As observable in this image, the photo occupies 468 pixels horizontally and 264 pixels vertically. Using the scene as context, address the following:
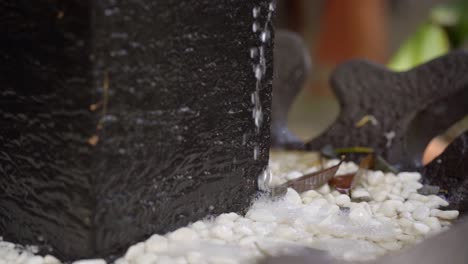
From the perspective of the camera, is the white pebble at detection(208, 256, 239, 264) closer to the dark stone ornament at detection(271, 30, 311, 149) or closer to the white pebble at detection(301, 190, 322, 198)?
the white pebble at detection(301, 190, 322, 198)

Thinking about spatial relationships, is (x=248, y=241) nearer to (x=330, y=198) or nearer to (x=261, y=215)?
(x=261, y=215)

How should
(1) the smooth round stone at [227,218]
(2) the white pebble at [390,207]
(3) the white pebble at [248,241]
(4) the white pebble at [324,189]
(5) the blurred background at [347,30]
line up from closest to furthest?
(3) the white pebble at [248,241] < (1) the smooth round stone at [227,218] < (2) the white pebble at [390,207] < (4) the white pebble at [324,189] < (5) the blurred background at [347,30]

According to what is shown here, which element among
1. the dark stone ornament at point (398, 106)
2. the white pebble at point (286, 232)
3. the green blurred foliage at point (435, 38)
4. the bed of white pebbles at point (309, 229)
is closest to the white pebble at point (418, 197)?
the bed of white pebbles at point (309, 229)

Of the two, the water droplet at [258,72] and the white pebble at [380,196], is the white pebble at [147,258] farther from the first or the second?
A: the white pebble at [380,196]

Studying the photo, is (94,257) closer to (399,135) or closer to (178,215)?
(178,215)

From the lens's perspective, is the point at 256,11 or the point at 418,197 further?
the point at 418,197

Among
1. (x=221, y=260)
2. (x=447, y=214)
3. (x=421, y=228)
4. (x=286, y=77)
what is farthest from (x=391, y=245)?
(x=286, y=77)
